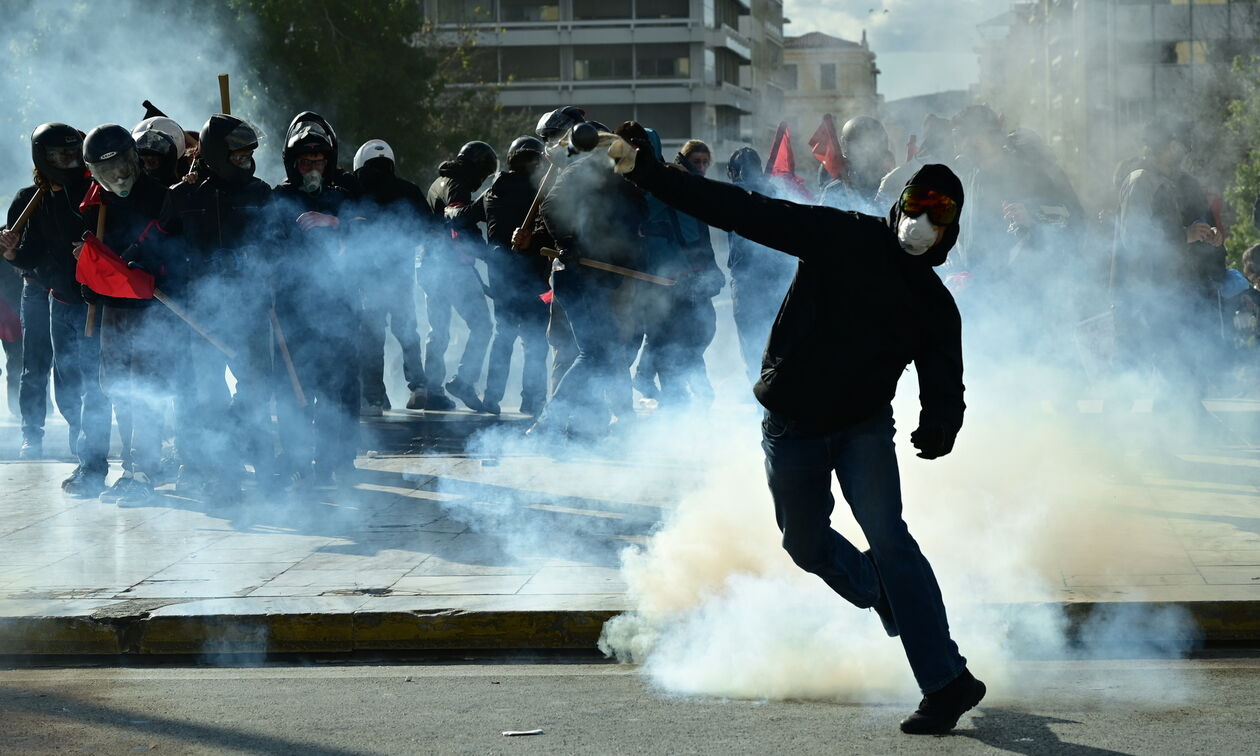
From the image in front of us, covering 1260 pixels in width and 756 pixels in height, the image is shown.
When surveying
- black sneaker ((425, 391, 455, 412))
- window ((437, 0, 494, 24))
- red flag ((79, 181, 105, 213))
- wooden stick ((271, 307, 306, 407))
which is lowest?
black sneaker ((425, 391, 455, 412))

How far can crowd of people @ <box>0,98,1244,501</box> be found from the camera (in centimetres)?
702

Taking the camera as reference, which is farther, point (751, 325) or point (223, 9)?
point (223, 9)

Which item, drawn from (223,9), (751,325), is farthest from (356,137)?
(751,325)

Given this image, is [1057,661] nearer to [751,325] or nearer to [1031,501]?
[1031,501]

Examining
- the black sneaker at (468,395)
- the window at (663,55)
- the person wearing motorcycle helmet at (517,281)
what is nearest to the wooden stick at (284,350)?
the person wearing motorcycle helmet at (517,281)

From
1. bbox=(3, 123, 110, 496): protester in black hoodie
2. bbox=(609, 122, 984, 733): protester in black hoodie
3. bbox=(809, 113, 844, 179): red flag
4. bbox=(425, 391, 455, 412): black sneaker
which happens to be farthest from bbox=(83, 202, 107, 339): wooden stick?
bbox=(809, 113, 844, 179): red flag

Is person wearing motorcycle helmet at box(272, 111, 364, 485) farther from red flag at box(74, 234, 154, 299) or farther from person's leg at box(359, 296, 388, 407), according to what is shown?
person's leg at box(359, 296, 388, 407)

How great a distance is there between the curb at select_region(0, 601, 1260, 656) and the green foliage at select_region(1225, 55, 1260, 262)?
15.7m

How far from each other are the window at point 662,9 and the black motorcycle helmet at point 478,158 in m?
55.8

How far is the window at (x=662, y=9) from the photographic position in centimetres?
6341

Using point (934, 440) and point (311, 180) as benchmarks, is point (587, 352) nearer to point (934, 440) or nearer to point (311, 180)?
point (311, 180)

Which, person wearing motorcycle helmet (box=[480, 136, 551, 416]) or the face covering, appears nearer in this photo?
the face covering

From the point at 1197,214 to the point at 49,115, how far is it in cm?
1775

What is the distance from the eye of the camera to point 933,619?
388cm
